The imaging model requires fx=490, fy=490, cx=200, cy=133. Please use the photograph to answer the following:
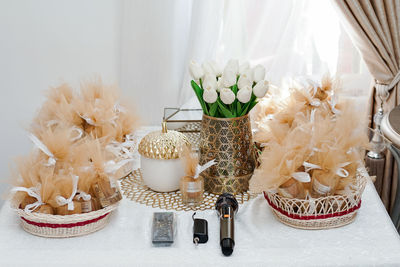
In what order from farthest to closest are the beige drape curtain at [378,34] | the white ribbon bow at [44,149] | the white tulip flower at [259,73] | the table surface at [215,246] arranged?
the beige drape curtain at [378,34] < the white tulip flower at [259,73] < the white ribbon bow at [44,149] < the table surface at [215,246]

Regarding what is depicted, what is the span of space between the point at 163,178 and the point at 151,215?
0.10 m

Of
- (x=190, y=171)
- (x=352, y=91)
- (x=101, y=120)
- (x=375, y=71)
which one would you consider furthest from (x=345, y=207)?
(x=352, y=91)

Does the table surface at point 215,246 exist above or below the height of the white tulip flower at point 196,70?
below

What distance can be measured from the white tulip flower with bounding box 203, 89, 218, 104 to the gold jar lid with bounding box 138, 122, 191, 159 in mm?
126

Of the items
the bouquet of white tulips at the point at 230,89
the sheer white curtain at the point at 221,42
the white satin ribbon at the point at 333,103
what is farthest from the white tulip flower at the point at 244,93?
the sheer white curtain at the point at 221,42

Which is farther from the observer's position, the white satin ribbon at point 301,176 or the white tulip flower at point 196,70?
the white tulip flower at point 196,70

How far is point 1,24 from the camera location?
201 cm

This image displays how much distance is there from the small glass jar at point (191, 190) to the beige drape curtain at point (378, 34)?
40.6 inches

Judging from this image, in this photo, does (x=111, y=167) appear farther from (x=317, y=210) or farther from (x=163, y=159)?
(x=317, y=210)

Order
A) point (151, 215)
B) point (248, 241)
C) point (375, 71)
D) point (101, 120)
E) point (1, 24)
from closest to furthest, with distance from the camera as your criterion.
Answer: point (248, 241)
point (151, 215)
point (101, 120)
point (375, 71)
point (1, 24)

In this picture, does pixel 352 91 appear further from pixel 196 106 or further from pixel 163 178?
pixel 163 178

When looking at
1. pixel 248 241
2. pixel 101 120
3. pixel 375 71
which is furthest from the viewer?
pixel 375 71

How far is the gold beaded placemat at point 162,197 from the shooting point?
1.14 meters

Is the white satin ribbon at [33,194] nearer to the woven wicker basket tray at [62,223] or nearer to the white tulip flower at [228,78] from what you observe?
the woven wicker basket tray at [62,223]
